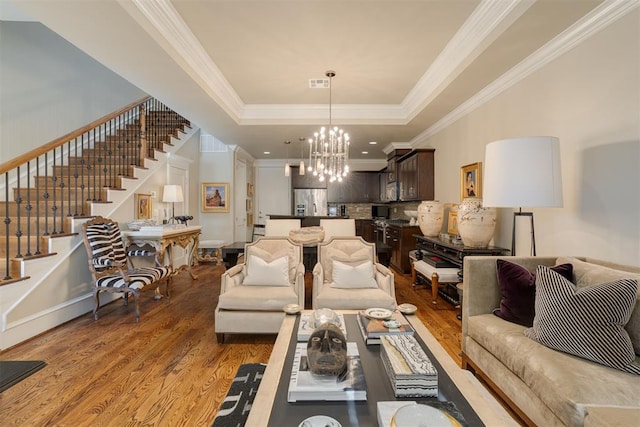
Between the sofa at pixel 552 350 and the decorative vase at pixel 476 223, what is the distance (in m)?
0.97

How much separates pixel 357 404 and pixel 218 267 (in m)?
5.39

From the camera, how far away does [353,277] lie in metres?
3.01

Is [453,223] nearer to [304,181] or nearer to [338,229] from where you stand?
[338,229]

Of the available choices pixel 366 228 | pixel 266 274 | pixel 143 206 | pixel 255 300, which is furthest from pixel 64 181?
pixel 366 228

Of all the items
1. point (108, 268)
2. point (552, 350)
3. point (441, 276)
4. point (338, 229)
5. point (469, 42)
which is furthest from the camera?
point (338, 229)

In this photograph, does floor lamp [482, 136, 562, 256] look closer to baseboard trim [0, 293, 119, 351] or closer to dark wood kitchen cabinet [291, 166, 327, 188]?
baseboard trim [0, 293, 119, 351]

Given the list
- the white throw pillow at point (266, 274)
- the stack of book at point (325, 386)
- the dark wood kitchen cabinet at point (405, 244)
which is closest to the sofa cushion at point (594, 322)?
the stack of book at point (325, 386)

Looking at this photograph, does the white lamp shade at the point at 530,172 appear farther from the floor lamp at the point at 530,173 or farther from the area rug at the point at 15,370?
the area rug at the point at 15,370

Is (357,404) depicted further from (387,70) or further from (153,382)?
(387,70)

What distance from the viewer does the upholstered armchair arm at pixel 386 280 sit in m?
2.94

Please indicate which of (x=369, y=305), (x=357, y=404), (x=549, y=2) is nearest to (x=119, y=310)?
(x=369, y=305)

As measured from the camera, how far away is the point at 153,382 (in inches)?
85.8

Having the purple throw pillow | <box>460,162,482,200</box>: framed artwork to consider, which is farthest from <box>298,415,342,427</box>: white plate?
<box>460,162,482,200</box>: framed artwork

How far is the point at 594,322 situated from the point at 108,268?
174 inches
